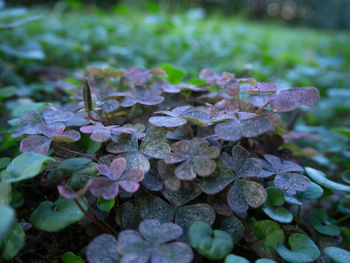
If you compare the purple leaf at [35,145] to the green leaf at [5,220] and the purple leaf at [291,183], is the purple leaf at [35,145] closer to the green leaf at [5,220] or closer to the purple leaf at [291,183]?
the green leaf at [5,220]

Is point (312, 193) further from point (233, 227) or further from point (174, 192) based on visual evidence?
point (174, 192)

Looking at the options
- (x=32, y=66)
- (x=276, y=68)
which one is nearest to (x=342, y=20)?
(x=276, y=68)

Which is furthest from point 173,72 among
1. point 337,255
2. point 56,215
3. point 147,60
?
point 147,60

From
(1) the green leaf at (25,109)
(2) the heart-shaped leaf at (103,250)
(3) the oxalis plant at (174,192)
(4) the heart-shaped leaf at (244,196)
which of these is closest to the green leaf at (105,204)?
(3) the oxalis plant at (174,192)

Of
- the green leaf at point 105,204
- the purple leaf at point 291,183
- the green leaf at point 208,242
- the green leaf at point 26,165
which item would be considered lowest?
the green leaf at point 208,242

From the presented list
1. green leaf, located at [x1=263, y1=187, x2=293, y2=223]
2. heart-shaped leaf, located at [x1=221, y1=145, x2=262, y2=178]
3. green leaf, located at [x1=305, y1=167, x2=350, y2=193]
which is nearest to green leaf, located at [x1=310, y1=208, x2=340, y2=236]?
green leaf, located at [x1=305, y1=167, x2=350, y2=193]

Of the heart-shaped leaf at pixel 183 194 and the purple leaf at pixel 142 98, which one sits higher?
the purple leaf at pixel 142 98

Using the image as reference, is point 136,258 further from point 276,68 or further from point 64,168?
point 276,68
